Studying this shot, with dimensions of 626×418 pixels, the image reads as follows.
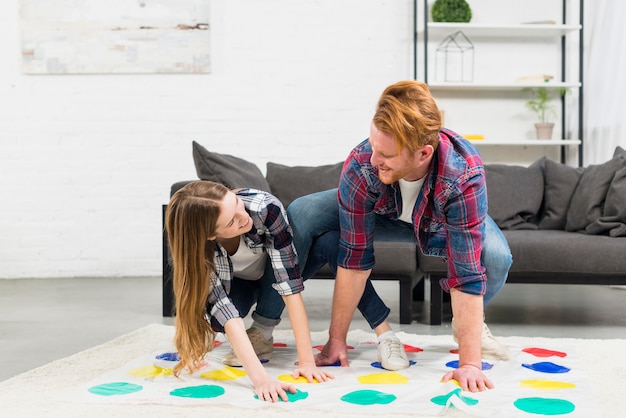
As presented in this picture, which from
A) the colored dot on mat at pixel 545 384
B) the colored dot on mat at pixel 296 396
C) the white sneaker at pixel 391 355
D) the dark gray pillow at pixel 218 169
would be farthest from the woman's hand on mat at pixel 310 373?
the dark gray pillow at pixel 218 169

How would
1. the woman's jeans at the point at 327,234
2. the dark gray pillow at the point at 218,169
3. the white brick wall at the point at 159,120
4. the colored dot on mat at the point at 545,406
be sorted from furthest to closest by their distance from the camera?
the white brick wall at the point at 159,120 < the dark gray pillow at the point at 218,169 < the woman's jeans at the point at 327,234 < the colored dot on mat at the point at 545,406

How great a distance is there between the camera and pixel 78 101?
492 centimetres

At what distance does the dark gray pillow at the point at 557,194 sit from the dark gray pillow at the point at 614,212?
0.99ft

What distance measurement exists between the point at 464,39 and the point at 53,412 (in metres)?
4.10

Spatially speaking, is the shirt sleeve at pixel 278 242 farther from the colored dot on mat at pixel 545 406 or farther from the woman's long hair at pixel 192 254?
the colored dot on mat at pixel 545 406

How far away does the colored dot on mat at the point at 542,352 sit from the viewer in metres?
2.29

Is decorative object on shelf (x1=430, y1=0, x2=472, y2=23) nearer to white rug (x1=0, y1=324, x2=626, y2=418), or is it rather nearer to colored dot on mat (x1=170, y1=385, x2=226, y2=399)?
white rug (x1=0, y1=324, x2=626, y2=418)

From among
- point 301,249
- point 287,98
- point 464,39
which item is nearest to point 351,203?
point 301,249

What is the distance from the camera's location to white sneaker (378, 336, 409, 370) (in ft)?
6.88

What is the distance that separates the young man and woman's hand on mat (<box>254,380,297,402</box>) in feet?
1.21

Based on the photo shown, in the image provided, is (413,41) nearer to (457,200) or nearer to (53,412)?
(457,200)

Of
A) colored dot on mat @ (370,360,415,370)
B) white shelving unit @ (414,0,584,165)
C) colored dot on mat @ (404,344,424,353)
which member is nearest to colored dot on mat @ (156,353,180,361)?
colored dot on mat @ (370,360,415,370)

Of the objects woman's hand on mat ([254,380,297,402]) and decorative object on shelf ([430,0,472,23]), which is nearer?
woman's hand on mat ([254,380,297,402])

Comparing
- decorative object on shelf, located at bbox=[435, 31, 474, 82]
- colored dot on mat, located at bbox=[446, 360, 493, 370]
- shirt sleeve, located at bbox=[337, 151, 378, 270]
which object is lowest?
colored dot on mat, located at bbox=[446, 360, 493, 370]
